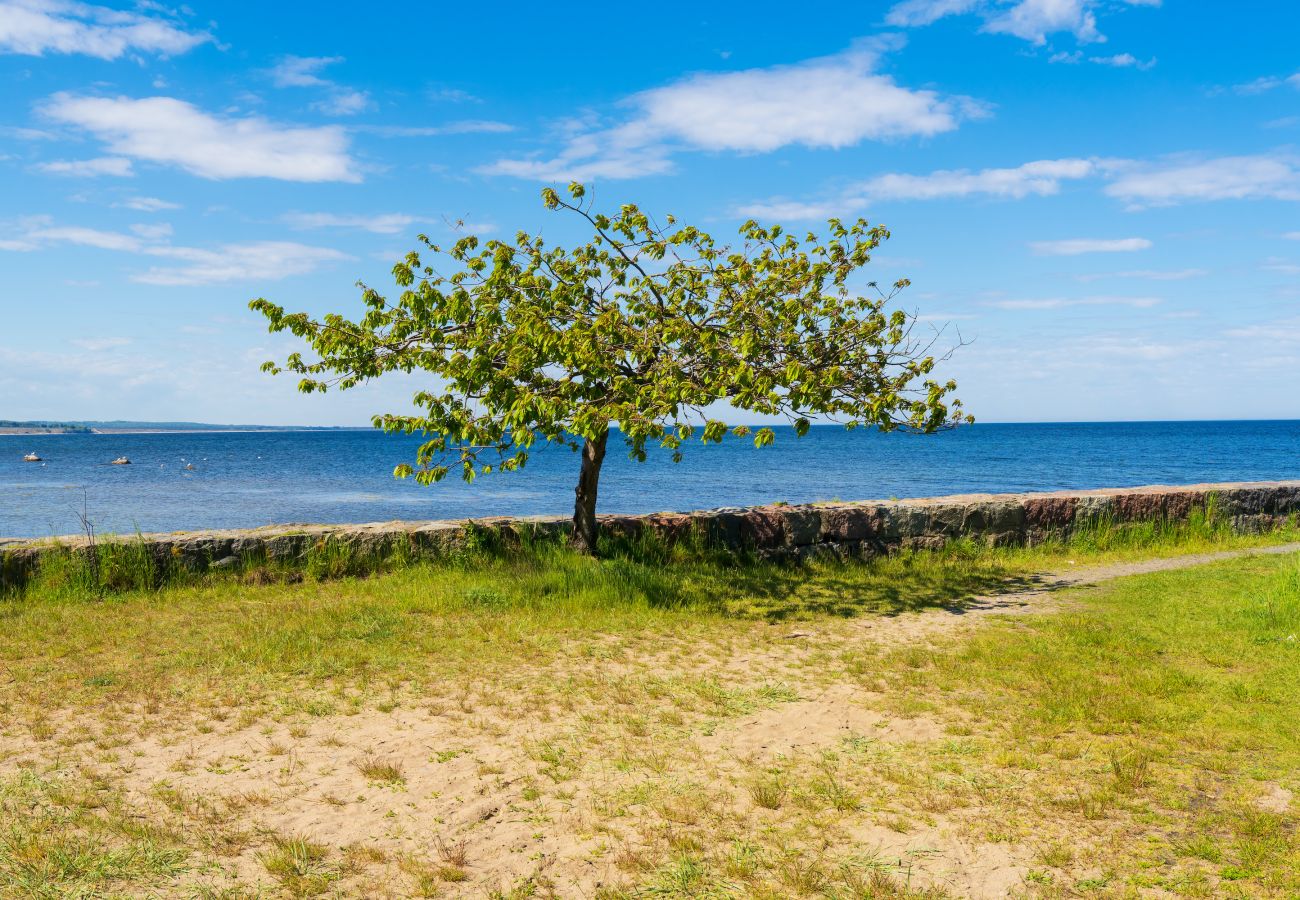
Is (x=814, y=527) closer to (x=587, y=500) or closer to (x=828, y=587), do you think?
(x=828, y=587)

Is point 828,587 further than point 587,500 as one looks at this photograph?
No

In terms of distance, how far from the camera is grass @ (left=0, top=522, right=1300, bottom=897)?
12.5ft

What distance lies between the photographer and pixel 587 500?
10.3 meters

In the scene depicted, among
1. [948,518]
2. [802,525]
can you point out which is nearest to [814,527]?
[802,525]

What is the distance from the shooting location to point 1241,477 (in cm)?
5250

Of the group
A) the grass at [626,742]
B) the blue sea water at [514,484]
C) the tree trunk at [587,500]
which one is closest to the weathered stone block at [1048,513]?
the grass at [626,742]

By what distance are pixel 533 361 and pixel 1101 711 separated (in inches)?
231

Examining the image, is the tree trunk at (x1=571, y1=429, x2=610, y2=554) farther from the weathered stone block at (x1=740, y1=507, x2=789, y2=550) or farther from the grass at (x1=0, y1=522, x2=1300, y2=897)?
the weathered stone block at (x1=740, y1=507, x2=789, y2=550)

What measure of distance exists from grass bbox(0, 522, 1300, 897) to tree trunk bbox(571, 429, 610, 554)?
3.60 feet

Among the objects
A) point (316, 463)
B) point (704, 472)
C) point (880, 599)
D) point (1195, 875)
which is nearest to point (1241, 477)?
point (704, 472)

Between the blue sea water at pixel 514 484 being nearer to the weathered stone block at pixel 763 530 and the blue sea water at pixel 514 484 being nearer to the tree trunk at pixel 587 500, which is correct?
the weathered stone block at pixel 763 530

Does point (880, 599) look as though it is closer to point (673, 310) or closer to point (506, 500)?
point (673, 310)

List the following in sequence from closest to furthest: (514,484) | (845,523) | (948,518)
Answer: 1. (845,523)
2. (948,518)
3. (514,484)

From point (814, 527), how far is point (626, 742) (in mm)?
6492
